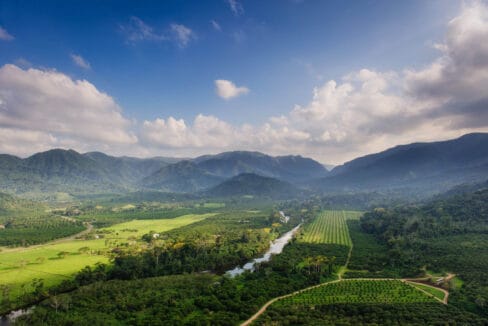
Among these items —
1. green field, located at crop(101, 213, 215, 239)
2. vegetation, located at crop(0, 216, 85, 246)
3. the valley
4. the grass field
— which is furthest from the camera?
green field, located at crop(101, 213, 215, 239)

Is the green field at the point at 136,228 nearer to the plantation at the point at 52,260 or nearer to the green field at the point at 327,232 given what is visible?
the plantation at the point at 52,260

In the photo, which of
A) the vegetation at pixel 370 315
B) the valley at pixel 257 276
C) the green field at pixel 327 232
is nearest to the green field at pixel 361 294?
the valley at pixel 257 276

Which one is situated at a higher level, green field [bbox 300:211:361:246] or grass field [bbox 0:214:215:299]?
grass field [bbox 0:214:215:299]

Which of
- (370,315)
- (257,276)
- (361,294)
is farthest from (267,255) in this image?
(370,315)

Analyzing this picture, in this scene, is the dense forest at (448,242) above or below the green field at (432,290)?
above

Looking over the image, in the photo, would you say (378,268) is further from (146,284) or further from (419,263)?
(146,284)

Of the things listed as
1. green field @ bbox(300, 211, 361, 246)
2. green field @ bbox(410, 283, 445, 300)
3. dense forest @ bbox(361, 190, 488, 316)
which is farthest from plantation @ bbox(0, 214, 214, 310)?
dense forest @ bbox(361, 190, 488, 316)

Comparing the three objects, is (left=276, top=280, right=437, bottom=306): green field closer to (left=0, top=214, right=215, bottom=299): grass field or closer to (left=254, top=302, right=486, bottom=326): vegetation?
(left=254, top=302, right=486, bottom=326): vegetation
